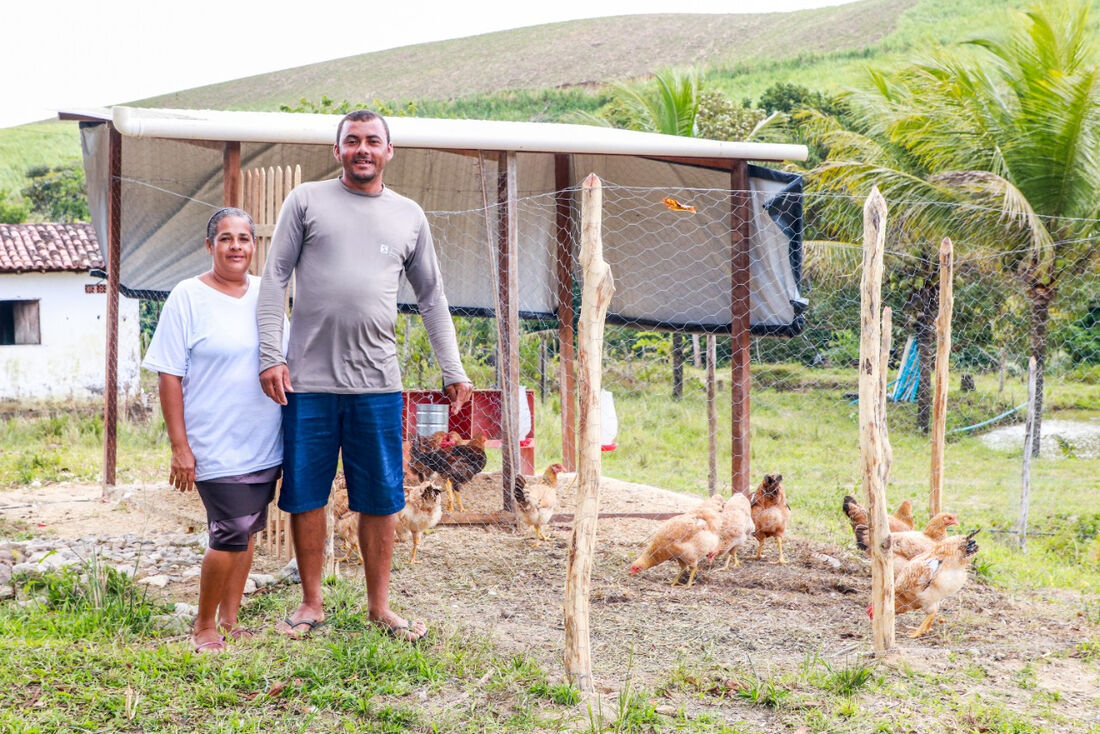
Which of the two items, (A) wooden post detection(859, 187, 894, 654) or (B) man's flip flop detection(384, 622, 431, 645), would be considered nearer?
(B) man's flip flop detection(384, 622, 431, 645)

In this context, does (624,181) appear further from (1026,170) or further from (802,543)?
(1026,170)

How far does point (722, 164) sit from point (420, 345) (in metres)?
6.47

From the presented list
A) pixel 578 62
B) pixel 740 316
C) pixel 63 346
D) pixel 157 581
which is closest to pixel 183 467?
pixel 157 581

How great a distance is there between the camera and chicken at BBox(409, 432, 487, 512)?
704 centimetres

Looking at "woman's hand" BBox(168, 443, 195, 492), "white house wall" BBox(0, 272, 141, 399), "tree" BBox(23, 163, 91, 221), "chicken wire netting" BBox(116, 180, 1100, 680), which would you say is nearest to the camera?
Result: "woman's hand" BBox(168, 443, 195, 492)

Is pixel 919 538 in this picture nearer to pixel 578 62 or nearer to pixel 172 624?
pixel 172 624

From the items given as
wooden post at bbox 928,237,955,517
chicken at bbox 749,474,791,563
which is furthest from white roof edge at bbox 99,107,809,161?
chicken at bbox 749,474,791,563

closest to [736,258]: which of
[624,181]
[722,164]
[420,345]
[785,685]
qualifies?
[722,164]

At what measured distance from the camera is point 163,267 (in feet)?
27.8

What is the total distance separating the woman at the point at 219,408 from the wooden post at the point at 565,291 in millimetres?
4188

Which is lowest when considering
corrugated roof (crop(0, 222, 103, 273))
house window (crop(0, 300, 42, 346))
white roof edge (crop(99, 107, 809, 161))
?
house window (crop(0, 300, 42, 346))

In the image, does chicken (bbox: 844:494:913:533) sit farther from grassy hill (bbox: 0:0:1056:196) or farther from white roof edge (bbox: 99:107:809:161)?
grassy hill (bbox: 0:0:1056:196)

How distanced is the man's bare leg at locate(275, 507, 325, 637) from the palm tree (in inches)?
353

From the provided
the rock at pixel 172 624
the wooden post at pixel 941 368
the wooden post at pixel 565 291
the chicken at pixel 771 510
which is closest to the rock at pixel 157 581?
the rock at pixel 172 624
